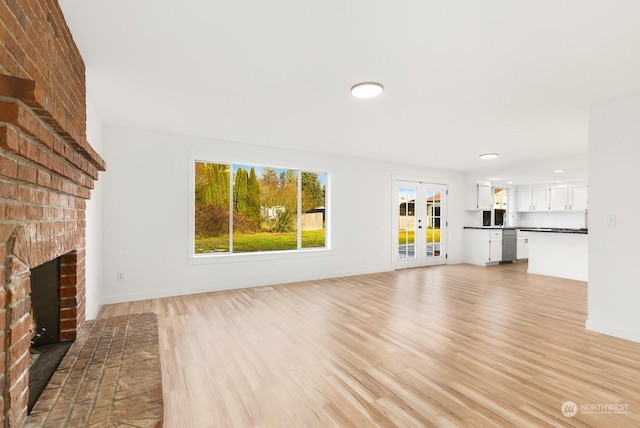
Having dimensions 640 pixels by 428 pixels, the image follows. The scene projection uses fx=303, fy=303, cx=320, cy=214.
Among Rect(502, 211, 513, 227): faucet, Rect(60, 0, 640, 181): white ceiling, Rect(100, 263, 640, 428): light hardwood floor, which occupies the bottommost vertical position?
Rect(100, 263, 640, 428): light hardwood floor

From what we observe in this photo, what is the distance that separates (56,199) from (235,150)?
11.8 ft

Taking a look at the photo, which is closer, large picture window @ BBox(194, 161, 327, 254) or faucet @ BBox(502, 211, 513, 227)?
large picture window @ BBox(194, 161, 327, 254)

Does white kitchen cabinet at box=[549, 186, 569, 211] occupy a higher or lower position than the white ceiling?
lower

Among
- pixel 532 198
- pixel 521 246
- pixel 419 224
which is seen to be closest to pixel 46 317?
pixel 419 224

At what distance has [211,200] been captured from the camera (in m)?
6.86

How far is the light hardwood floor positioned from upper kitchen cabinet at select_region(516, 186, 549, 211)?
5.77 metres

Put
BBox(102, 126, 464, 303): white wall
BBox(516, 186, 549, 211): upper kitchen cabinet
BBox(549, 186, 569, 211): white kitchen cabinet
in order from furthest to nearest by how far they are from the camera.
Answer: BBox(516, 186, 549, 211): upper kitchen cabinet → BBox(549, 186, 569, 211): white kitchen cabinet → BBox(102, 126, 464, 303): white wall

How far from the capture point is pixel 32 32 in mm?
1378

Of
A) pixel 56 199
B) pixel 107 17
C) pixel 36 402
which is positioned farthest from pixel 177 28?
pixel 36 402

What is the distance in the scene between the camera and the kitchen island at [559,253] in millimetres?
5918

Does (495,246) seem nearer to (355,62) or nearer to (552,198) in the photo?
(552,198)

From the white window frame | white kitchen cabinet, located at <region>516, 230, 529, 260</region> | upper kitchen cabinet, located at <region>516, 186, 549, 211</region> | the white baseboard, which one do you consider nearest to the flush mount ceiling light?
the white window frame

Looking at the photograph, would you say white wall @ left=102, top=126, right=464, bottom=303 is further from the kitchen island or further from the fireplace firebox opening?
the kitchen island

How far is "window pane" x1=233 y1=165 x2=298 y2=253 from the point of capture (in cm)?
742
